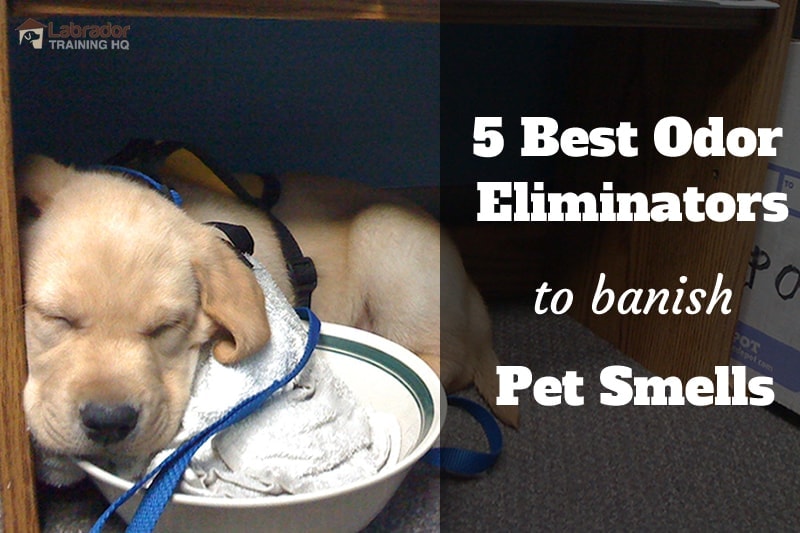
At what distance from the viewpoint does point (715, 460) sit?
112 cm

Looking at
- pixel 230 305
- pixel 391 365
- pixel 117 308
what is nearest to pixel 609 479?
pixel 391 365

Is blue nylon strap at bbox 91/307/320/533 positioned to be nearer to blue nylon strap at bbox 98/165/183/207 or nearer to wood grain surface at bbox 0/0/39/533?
wood grain surface at bbox 0/0/39/533

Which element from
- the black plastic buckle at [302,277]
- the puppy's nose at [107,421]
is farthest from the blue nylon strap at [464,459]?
the puppy's nose at [107,421]

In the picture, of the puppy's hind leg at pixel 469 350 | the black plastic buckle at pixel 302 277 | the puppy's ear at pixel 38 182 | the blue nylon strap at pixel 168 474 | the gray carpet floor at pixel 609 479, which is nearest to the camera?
the blue nylon strap at pixel 168 474

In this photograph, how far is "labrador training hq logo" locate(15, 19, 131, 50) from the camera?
3.95ft

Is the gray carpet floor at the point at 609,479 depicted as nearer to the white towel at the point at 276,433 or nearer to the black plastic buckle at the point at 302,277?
the white towel at the point at 276,433

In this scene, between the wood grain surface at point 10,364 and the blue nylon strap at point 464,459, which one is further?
the blue nylon strap at point 464,459

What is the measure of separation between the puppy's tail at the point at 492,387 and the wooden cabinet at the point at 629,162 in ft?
1.10

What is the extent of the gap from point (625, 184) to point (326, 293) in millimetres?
632

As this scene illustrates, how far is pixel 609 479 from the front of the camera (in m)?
1.07

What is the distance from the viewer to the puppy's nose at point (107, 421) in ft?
2.27

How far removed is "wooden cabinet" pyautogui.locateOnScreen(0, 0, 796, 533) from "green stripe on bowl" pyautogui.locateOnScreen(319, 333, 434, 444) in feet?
1.26

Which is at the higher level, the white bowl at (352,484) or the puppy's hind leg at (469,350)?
the white bowl at (352,484)

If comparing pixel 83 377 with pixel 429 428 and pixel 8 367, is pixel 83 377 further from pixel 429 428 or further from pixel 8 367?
pixel 429 428
